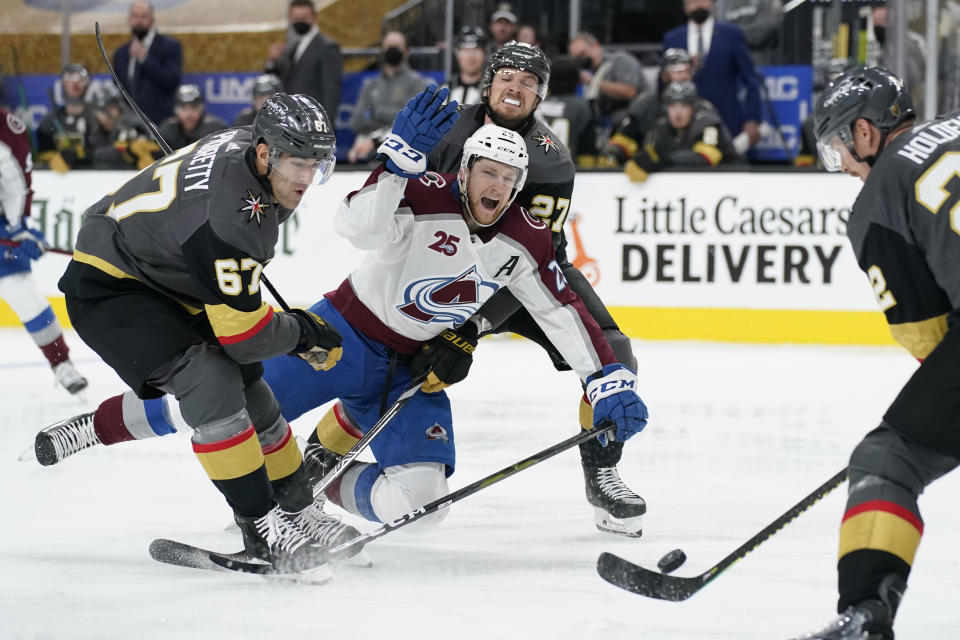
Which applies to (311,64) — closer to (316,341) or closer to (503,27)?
(503,27)

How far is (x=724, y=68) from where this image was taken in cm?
736

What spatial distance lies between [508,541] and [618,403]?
0.45 meters

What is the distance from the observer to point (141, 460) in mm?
4133

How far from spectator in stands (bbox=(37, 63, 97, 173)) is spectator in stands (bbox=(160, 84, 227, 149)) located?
0.77m

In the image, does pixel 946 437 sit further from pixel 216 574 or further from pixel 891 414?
pixel 216 574

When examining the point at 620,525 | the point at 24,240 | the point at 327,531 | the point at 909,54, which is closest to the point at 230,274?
the point at 327,531

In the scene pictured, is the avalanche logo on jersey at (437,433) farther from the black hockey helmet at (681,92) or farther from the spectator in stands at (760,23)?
the spectator in stands at (760,23)

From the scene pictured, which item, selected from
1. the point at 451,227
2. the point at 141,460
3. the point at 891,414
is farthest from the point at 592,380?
the point at 141,460

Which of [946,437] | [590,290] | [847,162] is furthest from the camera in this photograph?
[590,290]

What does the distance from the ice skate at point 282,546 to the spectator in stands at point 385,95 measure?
16.9ft

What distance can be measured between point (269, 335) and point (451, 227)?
620 millimetres

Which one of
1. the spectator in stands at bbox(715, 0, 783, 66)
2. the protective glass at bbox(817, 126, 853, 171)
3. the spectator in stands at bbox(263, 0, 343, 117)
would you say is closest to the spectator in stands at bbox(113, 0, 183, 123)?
the spectator in stands at bbox(263, 0, 343, 117)

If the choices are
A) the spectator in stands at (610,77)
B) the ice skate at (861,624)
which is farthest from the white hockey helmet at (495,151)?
the spectator in stands at (610,77)

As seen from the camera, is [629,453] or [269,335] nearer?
[269,335]
